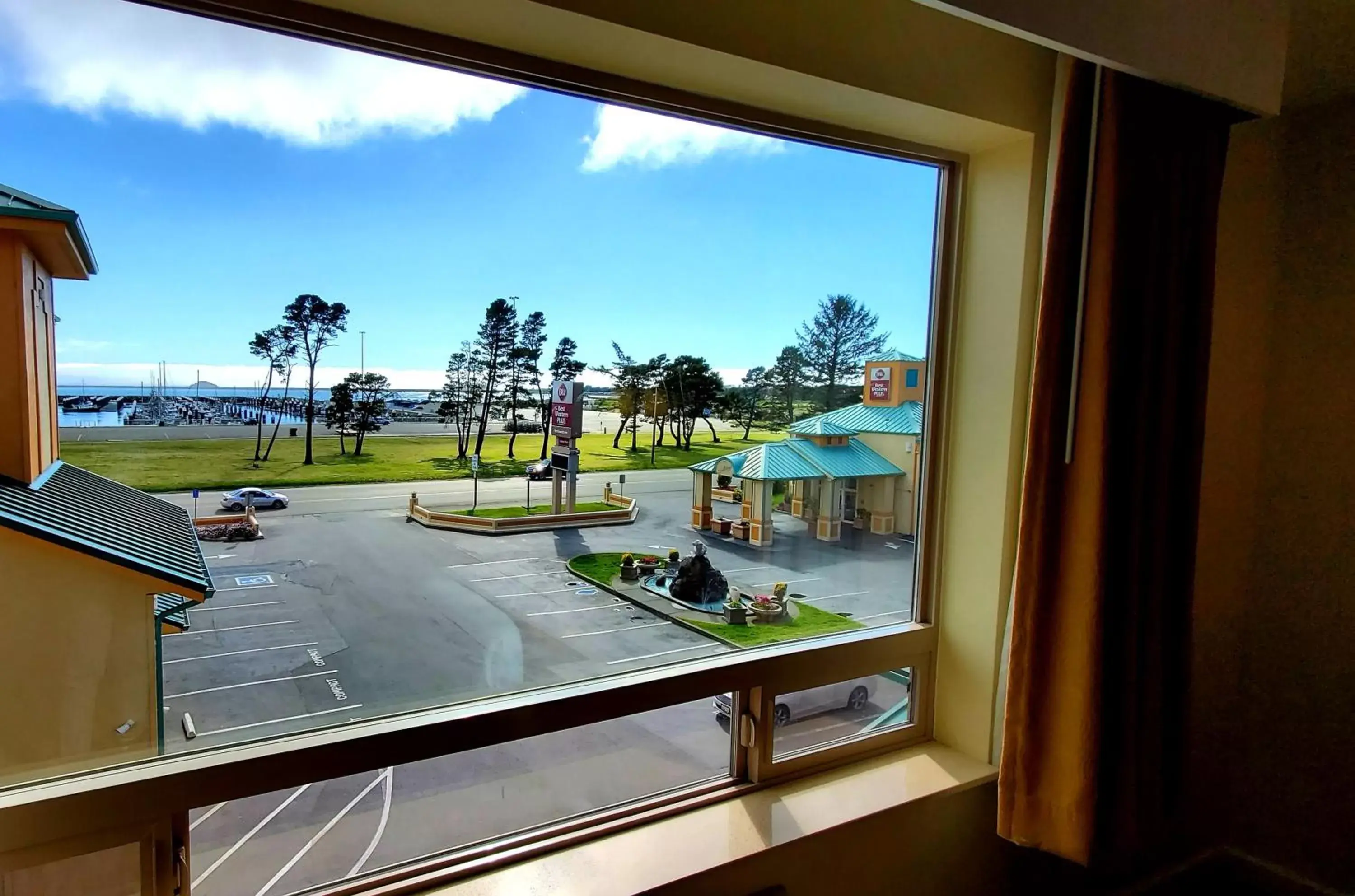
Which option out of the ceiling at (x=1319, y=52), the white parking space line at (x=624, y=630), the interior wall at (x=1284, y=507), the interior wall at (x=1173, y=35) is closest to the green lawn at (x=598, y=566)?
the white parking space line at (x=624, y=630)

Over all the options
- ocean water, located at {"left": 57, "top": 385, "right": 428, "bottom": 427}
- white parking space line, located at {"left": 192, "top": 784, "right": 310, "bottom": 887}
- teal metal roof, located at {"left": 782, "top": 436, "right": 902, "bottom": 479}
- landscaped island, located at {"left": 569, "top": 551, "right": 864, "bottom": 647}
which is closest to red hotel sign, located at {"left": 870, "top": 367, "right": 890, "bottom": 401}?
teal metal roof, located at {"left": 782, "top": 436, "right": 902, "bottom": 479}

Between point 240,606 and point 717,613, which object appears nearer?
point 240,606

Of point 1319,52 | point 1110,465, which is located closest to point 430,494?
point 1110,465

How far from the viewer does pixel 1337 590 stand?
1949 millimetres

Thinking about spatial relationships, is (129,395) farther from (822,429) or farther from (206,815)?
(822,429)

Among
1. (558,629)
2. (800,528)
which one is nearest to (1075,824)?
(800,528)

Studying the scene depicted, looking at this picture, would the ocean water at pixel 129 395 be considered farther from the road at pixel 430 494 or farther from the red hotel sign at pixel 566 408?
the red hotel sign at pixel 566 408

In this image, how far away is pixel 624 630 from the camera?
1.53m

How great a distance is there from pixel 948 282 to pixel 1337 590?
139 cm

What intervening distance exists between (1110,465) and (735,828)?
43.5 inches

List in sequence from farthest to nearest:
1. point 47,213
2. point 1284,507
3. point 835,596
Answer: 1. point 1284,507
2. point 835,596
3. point 47,213

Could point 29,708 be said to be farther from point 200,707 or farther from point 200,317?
point 200,317

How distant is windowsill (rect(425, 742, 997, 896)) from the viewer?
135 cm

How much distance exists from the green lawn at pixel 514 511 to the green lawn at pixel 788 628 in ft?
1.19
